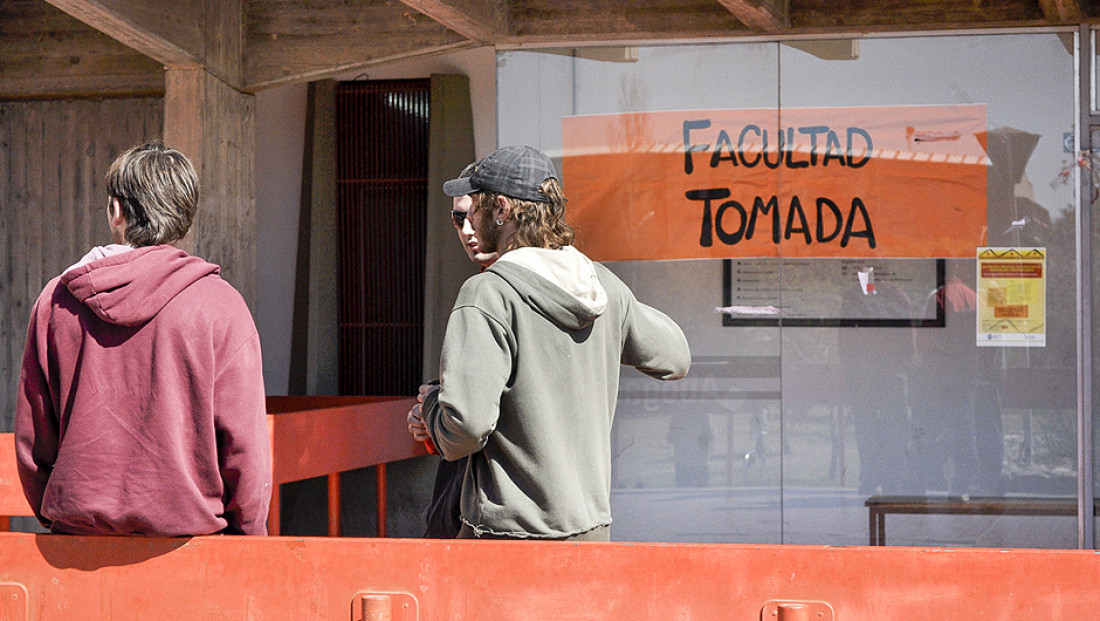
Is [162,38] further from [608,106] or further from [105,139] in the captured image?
[608,106]

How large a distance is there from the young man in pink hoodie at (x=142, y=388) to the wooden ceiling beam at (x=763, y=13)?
3343 millimetres

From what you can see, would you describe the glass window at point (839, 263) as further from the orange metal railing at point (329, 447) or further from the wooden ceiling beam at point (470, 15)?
the orange metal railing at point (329, 447)

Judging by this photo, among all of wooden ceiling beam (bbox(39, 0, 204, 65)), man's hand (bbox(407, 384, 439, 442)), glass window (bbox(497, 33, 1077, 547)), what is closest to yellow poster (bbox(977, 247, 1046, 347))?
glass window (bbox(497, 33, 1077, 547))

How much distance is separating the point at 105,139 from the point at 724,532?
4.20 metres

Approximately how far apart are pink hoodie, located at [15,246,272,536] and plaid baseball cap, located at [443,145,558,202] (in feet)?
2.07

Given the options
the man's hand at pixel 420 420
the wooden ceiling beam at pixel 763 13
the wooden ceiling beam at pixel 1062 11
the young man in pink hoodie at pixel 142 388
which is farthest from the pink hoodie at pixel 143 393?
the wooden ceiling beam at pixel 1062 11

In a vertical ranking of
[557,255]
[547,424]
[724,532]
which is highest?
[557,255]

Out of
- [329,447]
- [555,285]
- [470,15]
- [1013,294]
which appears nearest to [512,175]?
[555,285]

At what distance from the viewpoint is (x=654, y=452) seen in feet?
19.4

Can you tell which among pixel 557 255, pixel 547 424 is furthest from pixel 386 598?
pixel 557 255

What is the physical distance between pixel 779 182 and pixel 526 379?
11.9ft

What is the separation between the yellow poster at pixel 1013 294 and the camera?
5.62 metres

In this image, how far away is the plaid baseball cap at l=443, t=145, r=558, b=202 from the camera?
8.38 ft

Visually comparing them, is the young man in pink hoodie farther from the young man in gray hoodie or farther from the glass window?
the glass window
